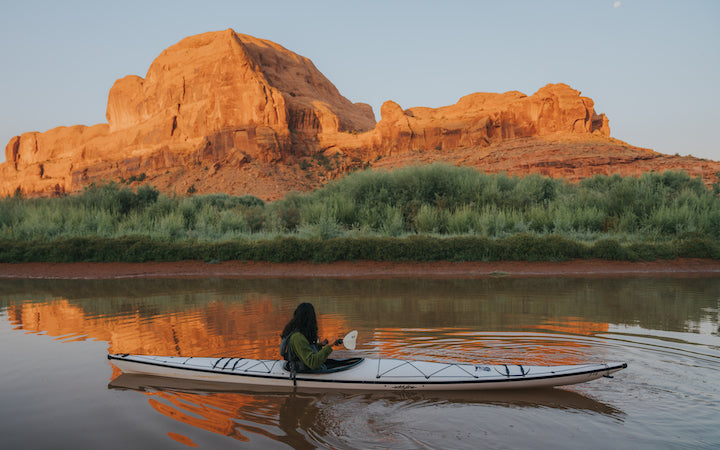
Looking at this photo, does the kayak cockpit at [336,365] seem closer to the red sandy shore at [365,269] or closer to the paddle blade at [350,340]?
the paddle blade at [350,340]

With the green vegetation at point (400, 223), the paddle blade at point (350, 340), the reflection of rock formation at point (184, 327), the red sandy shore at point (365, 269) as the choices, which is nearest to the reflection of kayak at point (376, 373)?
the paddle blade at point (350, 340)

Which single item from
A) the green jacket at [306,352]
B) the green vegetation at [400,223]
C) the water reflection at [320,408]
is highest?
the green vegetation at [400,223]

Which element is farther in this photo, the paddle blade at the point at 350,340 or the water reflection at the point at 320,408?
the paddle blade at the point at 350,340

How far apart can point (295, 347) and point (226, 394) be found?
3.31 ft

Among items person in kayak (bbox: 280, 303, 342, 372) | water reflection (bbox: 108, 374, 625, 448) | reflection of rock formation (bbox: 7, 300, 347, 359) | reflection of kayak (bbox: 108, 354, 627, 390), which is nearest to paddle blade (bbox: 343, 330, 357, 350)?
person in kayak (bbox: 280, 303, 342, 372)

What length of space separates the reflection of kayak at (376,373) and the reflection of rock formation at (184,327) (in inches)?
35.2

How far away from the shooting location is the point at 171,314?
9547 mm

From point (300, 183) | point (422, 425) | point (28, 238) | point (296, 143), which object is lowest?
point (422, 425)

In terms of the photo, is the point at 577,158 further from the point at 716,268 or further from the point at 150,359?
the point at 150,359

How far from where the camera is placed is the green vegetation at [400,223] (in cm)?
1539

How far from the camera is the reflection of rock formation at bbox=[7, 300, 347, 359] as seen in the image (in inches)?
279

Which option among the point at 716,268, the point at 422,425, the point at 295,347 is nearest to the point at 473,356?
the point at 422,425

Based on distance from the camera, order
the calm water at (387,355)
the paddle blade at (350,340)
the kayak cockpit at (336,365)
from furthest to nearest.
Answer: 1. the paddle blade at (350,340)
2. the kayak cockpit at (336,365)
3. the calm water at (387,355)

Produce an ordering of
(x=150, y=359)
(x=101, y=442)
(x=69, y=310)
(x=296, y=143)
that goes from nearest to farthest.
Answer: (x=101, y=442) → (x=150, y=359) → (x=69, y=310) → (x=296, y=143)
